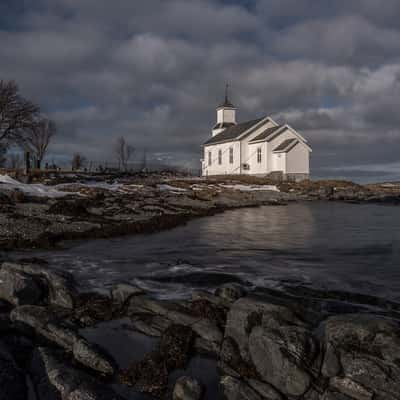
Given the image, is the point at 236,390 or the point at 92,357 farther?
the point at 92,357

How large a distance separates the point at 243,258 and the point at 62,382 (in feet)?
23.9

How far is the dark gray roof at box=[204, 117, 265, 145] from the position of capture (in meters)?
50.7

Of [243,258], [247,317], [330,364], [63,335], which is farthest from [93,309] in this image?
[243,258]

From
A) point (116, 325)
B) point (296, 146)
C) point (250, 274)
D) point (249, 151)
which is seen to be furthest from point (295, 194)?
point (116, 325)

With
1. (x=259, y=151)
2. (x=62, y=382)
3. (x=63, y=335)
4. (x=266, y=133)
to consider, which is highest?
(x=266, y=133)

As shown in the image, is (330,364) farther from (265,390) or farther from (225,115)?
(225,115)

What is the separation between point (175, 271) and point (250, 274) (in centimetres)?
186

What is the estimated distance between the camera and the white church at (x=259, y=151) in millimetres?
46562

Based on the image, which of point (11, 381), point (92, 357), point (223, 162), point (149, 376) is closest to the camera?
point (11, 381)

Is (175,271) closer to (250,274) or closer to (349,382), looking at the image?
(250,274)

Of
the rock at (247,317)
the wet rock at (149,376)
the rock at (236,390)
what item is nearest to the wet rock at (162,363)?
the wet rock at (149,376)

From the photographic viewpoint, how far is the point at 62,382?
4.17m

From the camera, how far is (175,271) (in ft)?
30.0

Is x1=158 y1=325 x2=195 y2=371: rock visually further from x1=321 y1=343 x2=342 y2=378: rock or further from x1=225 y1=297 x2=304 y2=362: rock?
x1=321 y1=343 x2=342 y2=378: rock
